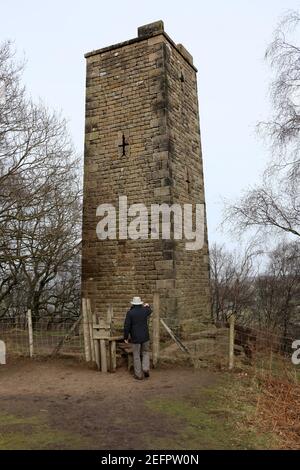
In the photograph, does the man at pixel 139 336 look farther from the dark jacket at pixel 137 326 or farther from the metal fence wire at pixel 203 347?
Answer: the metal fence wire at pixel 203 347

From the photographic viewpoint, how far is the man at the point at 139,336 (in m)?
7.83

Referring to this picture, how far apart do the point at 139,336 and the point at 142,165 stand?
5373mm

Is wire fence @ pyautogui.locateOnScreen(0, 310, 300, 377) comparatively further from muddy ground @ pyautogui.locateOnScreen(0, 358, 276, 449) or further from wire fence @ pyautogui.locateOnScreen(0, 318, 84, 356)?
muddy ground @ pyautogui.locateOnScreen(0, 358, 276, 449)

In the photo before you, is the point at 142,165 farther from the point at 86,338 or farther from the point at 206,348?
the point at 206,348

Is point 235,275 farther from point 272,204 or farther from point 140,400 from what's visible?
point 140,400

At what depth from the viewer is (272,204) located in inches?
518

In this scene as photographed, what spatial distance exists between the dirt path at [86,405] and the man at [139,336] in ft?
0.80

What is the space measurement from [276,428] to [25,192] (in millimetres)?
9953

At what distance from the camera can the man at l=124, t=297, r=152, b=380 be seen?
308 inches

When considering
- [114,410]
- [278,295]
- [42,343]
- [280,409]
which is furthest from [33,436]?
[278,295]

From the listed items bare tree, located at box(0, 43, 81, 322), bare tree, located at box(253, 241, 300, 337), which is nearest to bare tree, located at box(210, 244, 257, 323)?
bare tree, located at box(253, 241, 300, 337)

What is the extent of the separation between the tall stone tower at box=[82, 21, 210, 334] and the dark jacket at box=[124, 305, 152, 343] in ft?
8.75

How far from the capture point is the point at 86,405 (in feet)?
20.1
